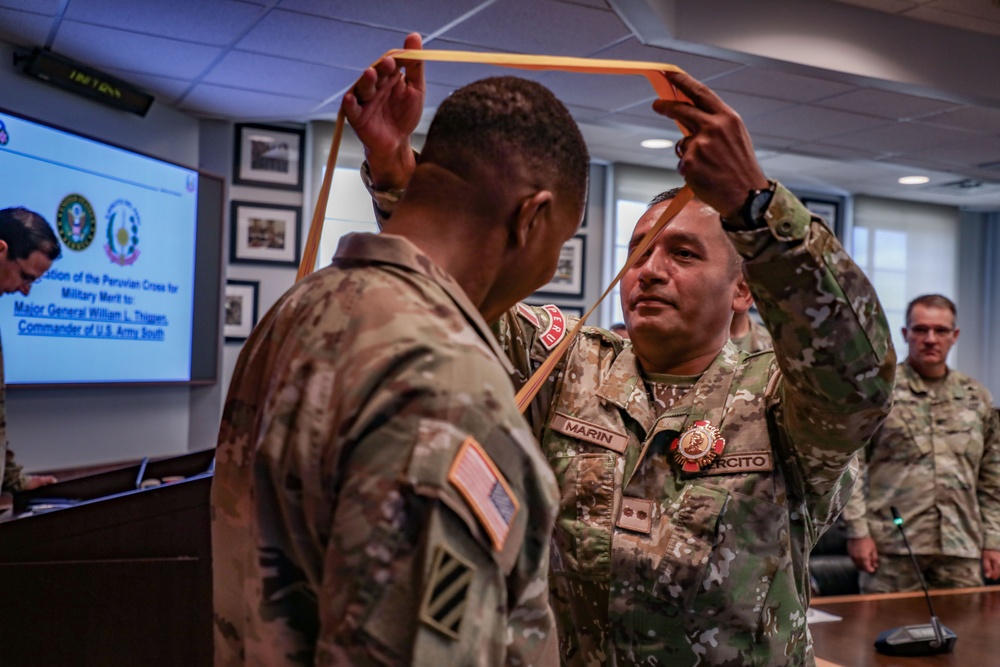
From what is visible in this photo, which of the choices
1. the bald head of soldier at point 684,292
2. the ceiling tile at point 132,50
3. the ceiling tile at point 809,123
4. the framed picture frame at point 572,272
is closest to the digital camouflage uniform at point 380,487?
the bald head of soldier at point 684,292

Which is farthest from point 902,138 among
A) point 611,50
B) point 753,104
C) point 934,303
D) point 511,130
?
point 511,130

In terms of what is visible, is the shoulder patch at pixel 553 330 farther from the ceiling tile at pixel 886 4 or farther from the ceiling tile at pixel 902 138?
the ceiling tile at pixel 902 138

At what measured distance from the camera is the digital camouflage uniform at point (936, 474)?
148 inches

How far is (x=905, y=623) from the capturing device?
2246 mm

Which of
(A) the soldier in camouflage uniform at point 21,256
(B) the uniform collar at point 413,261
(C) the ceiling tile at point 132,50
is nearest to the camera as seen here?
(B) the uniform collar at point 413,261

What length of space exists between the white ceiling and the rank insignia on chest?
8.43ft

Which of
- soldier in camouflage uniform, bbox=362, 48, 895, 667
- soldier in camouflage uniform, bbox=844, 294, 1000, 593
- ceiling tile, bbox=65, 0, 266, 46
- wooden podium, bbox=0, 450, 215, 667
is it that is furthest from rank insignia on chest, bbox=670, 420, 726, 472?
ceiling tile, bbox=65, 0, 266, 46

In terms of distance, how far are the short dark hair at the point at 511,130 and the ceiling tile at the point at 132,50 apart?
3.40 meters

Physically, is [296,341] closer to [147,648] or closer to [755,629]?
[755,629]

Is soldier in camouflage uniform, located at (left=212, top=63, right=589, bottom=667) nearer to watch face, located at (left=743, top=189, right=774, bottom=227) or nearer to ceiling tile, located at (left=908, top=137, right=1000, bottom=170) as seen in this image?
watch face, located at (left=743, top=189, right=774, bottom=227)

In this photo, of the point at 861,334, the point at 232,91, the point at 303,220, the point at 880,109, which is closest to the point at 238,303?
the point at 303,220

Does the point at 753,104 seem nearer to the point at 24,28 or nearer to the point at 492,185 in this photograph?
the point at 24,28

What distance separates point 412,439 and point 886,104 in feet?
16.1

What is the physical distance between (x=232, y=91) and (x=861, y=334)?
417 centimetres
